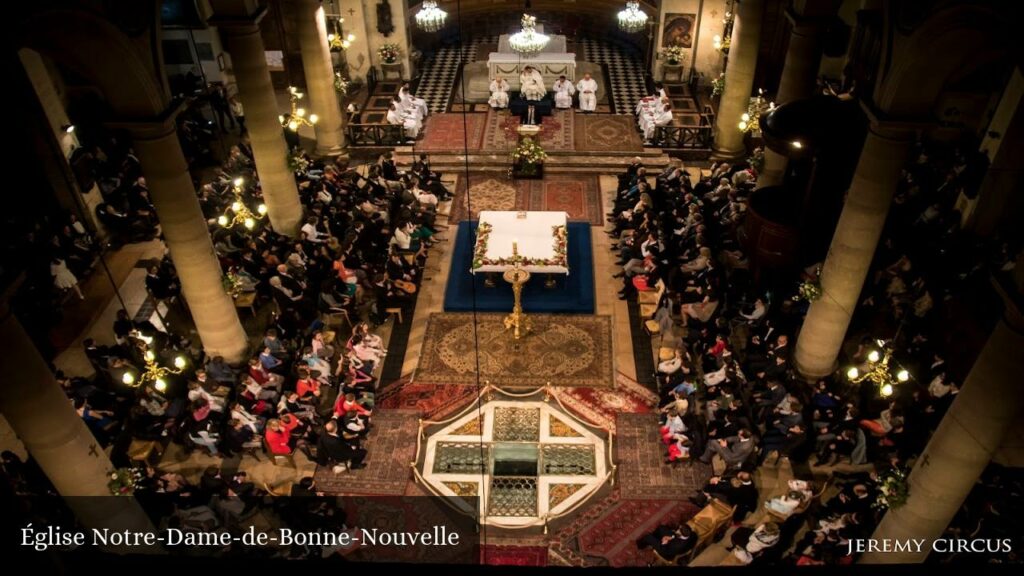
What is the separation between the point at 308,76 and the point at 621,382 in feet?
34.1

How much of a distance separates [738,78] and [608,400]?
28.5 feet

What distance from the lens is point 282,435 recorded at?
10.5 m

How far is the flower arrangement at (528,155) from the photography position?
17361 millimetres

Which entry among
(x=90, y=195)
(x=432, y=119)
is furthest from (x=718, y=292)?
(x=90, y=195)

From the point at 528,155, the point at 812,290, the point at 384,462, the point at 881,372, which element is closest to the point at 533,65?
the point at 528,155

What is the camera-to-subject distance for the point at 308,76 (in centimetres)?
1712

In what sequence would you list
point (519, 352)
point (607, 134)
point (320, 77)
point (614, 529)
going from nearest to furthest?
point (614, 529) < point (519, 352) < point (320, 77) < point (607, 134)

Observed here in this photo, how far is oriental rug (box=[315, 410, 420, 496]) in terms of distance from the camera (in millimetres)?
10539

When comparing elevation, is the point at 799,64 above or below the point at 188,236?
above

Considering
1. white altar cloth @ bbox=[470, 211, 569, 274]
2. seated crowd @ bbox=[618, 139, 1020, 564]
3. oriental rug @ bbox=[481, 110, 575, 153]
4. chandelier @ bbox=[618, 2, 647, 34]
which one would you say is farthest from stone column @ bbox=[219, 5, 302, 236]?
chandelier @ bbox=[618, 2, 647, 34]

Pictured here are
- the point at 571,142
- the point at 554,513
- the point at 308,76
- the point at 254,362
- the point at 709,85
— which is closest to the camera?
the point at 554,513

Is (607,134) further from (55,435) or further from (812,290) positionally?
(55,435)

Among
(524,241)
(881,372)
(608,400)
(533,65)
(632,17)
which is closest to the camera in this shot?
(881,372)

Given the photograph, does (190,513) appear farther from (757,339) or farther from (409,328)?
(757,339)
